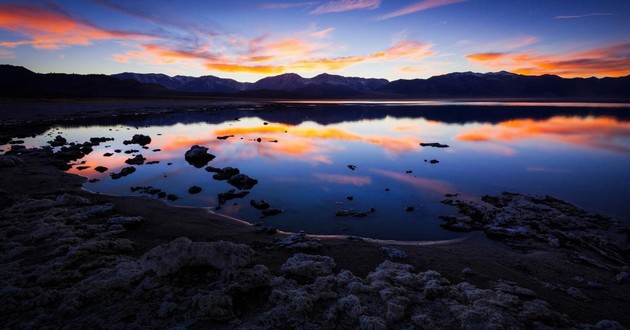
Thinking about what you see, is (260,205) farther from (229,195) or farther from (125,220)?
(125,220)

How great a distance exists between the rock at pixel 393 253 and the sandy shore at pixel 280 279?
27mm

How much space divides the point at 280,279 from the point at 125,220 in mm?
5935

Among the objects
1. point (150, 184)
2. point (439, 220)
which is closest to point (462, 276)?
point (439, 220)

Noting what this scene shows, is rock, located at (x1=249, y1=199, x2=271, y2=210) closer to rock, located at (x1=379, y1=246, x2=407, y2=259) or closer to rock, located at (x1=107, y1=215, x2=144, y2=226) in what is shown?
rock, located at (x1=107, y1=215, x2=144, y2=226)

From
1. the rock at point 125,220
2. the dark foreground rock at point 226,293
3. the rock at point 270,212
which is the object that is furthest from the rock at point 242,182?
the dark foreground rock at point 226,293

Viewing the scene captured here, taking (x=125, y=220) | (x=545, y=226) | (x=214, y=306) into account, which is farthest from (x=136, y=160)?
(x=545, y=226)

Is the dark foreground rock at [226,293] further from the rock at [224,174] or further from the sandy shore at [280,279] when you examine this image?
the rock at [224,174]

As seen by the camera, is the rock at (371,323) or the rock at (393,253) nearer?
the rock at (371,323)

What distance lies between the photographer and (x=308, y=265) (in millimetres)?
6883

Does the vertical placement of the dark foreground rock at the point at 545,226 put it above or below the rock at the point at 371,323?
below

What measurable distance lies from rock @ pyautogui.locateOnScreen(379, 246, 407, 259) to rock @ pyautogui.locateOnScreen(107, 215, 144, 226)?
738 cm

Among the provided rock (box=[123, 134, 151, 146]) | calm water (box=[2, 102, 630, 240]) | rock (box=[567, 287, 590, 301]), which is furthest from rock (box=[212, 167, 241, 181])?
rock (box=[567, 287, 590, 301])

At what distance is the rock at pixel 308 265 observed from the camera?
22.0ft

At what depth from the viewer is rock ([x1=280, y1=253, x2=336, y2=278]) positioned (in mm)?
6715
